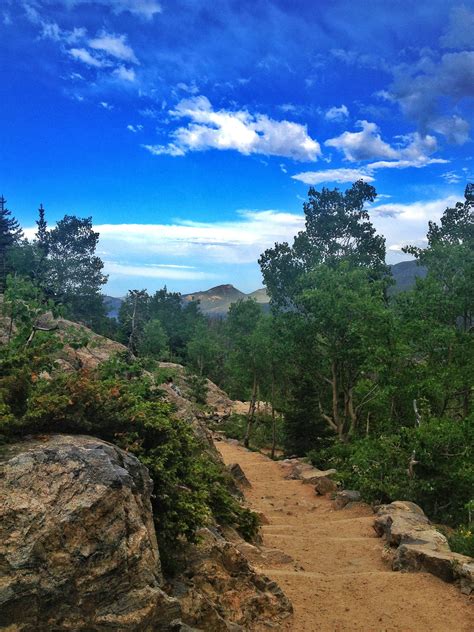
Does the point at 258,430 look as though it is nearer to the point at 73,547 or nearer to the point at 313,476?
the point at 313,476

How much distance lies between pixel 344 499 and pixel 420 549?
665cm

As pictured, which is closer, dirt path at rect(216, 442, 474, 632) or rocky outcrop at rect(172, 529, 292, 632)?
rocky outcrop at rect(172, 529, 292, 632)

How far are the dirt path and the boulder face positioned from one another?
3.55 meters

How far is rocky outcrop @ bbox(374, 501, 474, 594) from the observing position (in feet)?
31.6

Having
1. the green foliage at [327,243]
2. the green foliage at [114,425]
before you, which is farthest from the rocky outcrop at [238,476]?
the green foliage at [327,243]

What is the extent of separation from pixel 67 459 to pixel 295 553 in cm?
824

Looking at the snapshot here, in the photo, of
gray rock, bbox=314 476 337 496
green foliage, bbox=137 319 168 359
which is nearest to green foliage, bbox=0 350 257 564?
gray rock, bbox=314 476 337 496

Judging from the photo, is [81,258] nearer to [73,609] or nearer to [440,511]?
[440,511]

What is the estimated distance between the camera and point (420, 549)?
1045 centimetres

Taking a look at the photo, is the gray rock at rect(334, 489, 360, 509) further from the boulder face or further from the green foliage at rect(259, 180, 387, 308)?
the green foliage at rect(259, 180, 387, 308)

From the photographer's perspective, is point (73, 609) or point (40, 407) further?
point (40, 407)

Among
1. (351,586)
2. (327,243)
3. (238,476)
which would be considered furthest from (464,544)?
(327,243)

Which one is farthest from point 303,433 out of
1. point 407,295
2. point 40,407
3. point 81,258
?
point 81,258

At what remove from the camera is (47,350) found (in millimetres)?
8336
